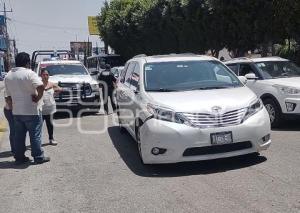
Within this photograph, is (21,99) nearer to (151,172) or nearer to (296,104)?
(151,172)

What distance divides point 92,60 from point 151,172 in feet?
66.5

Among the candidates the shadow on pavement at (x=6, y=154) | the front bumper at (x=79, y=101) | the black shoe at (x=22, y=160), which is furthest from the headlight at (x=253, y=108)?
the front bumper at (x=79, y=101)

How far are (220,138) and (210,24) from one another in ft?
45.6

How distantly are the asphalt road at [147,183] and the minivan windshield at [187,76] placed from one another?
1.21 m

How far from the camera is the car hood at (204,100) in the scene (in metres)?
6.54

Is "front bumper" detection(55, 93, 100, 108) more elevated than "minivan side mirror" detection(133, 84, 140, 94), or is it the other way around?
"minivan side mirror" detection(133, 84, 140, 94)

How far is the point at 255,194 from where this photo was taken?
546cm

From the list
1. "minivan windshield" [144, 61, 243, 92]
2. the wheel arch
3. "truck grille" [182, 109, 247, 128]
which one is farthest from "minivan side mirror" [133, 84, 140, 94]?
the wheel arch

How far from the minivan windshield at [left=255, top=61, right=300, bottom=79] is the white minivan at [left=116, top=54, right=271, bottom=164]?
321 cm

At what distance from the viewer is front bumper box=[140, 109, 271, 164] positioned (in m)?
6.33

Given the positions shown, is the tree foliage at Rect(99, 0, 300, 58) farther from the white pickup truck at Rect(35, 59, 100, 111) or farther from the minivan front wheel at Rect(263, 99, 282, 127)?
the minivan front wheel at Rect(263, 99, 282, 127)

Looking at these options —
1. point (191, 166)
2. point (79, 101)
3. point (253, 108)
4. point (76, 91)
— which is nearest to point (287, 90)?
point (253, 108)

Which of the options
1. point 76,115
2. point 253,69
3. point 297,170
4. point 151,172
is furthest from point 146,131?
point 76,115

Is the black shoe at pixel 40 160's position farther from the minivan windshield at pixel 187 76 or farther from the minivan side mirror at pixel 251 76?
the minivan side mirror at pixel 251 76
